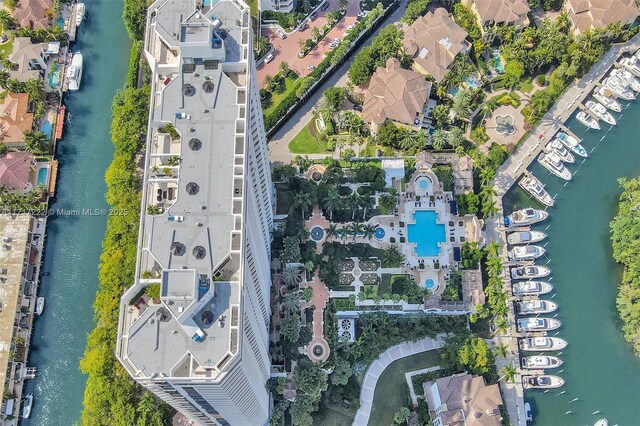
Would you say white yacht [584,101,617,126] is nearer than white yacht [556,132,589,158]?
No

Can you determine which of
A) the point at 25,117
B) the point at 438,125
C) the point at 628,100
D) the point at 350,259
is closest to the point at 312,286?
the point at 350,259

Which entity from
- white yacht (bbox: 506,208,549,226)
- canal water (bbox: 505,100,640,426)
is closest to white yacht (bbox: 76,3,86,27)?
canal water (bbox: 505,100,640,426)

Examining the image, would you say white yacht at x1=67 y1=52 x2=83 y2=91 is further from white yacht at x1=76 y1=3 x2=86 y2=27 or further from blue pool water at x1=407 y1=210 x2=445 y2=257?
blue pool water at x1=407 y1=210 x2=445 y2=257

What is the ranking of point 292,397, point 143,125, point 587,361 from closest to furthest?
point 292,397 < point 587,361 < point 143,125

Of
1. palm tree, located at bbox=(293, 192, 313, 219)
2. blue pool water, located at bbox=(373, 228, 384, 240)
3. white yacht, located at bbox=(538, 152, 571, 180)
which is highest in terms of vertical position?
white yacht, located at bbox=(538, 152, 571, 180)

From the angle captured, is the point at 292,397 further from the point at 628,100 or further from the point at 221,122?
the point at 628,100

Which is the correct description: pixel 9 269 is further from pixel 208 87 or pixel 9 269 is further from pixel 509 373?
pixel 509 373
